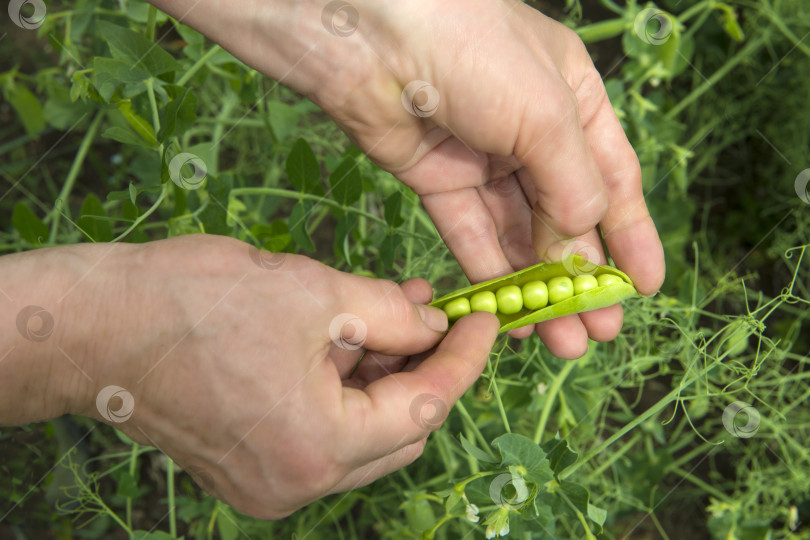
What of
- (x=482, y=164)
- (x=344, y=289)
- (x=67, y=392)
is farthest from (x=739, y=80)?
(x=67, y=392)

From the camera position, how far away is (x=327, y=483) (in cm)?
102

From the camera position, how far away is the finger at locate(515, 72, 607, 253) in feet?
3.74

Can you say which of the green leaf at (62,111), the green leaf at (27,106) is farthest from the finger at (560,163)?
the green leaf at (27,106)

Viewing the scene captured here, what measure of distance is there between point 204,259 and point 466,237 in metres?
0.62

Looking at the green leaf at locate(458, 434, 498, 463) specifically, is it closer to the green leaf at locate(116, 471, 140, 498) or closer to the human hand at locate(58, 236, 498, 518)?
the human hand at locate(58, 236, 498, 518)

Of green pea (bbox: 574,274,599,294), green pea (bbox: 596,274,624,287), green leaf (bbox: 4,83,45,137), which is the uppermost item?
green pea (bbox: 596,274,624,287)

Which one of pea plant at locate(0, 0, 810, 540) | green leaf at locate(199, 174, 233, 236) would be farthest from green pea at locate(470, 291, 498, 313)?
green leaf at locate(199, 174, 233, 236)

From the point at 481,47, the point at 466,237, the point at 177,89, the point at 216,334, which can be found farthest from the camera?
the point at 466,237

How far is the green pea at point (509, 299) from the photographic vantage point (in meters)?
1.31

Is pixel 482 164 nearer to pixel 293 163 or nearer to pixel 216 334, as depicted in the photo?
pixel 293 163

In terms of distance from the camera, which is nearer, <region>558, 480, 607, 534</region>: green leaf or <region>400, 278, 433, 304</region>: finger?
<region>558, 480, 607, 534</region>: green leaf

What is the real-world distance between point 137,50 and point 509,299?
0.89m

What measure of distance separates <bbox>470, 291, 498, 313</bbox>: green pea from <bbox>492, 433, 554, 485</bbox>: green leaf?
29cm

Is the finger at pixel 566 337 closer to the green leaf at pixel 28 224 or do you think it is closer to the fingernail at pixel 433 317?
the fingernail at pixel 433 317
